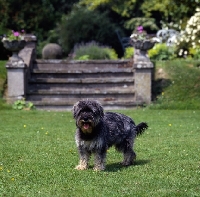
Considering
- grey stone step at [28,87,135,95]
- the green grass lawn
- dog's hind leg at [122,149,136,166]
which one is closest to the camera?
the green grass lawn

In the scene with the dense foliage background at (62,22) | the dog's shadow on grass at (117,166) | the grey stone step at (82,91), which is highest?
the dense foliage background at (62,22)

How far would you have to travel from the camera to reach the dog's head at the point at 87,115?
26.1 ft

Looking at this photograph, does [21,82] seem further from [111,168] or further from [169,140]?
[111,168]

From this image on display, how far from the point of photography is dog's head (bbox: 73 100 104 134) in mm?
7969

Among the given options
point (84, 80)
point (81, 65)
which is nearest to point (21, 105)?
point (84, 80)

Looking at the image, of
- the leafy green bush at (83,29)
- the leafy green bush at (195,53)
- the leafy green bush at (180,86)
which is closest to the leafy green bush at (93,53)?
the leafy green bush at (195,53)

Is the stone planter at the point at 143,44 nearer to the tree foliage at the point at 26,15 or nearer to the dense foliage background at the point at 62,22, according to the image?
the dense foliage background at the point at 62,22

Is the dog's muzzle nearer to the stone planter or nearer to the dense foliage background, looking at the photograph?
the stone planter

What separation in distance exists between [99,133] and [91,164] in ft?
3.05

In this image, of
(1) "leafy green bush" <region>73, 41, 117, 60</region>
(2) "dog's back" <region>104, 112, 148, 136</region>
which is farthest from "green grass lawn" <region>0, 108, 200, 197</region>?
(1) "leafy green bush" <region>73, 41, 117, 60</region>

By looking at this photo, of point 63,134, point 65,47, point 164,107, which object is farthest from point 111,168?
point 65,47

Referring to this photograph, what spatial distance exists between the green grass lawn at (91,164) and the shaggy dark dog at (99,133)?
0.23 metres

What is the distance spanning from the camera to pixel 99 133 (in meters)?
8.39

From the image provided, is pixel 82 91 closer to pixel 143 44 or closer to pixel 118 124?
pixel 143 44
